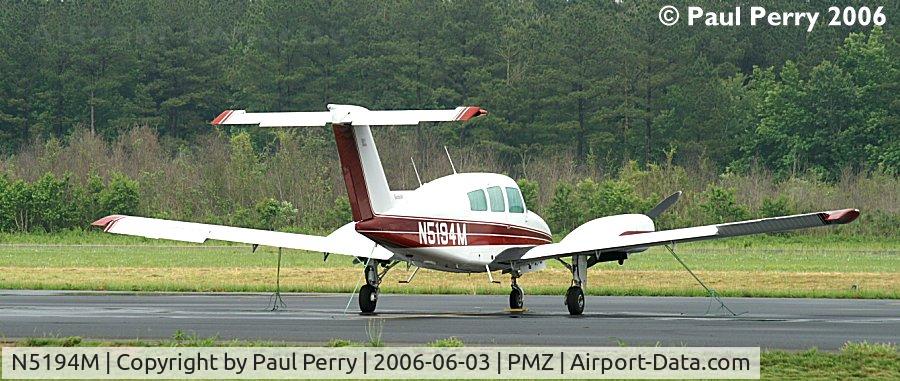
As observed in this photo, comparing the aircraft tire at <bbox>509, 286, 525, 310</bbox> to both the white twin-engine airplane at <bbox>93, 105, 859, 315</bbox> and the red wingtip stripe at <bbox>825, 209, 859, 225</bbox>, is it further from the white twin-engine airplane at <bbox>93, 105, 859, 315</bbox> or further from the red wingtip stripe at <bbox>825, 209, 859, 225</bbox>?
the red wingtip stripe at <bbox>825, 209, 859, 225</bbox>

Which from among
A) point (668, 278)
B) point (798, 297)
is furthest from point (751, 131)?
point (798, 297)

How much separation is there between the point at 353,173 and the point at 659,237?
5289mm

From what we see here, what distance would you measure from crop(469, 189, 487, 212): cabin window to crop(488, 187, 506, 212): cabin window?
0.26 m

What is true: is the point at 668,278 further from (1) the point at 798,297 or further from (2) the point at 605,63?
(2) the point at 605,63

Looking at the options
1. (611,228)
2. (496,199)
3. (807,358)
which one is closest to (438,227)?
(496,199)

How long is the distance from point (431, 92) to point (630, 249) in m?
71.1

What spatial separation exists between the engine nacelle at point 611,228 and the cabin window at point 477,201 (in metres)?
1.59

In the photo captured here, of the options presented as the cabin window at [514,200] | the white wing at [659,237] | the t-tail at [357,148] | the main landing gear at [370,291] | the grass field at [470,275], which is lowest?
the grass field at [470,275]

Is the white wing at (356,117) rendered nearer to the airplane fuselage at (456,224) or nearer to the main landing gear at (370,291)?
the airplane fuselage at (456,224)

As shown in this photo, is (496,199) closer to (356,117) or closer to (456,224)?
(456,224)

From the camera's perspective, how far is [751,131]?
95.5m

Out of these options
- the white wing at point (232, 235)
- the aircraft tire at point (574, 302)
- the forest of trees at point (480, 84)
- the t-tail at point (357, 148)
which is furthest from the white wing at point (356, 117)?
the forest of trees at point (480, 84)

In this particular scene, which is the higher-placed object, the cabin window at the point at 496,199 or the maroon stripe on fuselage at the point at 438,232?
the cabin window at the point at 496,199

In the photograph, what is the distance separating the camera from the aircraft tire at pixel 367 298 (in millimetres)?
27438
